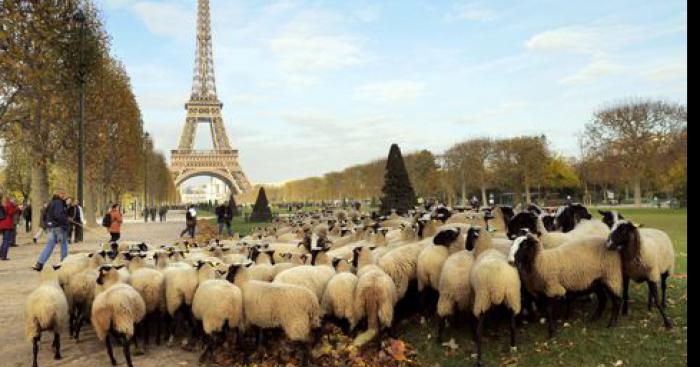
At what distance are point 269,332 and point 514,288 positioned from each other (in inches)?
151

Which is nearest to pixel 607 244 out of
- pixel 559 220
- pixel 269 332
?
pixel 559 220

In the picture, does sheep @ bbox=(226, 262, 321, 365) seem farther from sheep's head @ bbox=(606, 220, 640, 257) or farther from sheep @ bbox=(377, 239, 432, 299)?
sheep's head @ bbox=(606, 220, 640, 257)

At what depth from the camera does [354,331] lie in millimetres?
8617

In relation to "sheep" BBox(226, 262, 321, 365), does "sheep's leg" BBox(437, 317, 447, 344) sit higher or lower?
lower

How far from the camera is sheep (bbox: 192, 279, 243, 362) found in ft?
A: 27.1

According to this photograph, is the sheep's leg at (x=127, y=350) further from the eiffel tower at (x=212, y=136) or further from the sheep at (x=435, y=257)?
the eiffel tower at (x=212, y=136)

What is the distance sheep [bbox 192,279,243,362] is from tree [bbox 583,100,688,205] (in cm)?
4843

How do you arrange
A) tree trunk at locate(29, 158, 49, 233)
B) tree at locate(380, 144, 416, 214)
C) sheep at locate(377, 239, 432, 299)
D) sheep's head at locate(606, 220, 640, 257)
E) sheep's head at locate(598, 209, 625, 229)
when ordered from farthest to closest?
tree trunk at locate(29, 158, 49, 233)
tree at locate(380, 144, 416, 214)
sheep's head at locate(598, 209, 625, 229)
sheep at locate(377, 239, 432, 299)
sheep's head at locate(606, 220, 640, 257)

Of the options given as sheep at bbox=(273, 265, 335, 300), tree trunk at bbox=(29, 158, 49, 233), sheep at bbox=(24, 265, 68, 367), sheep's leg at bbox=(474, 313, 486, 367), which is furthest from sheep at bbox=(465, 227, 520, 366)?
tree trunk at bbox=(29, 158, 49, 233)

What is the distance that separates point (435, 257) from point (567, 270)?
203cm

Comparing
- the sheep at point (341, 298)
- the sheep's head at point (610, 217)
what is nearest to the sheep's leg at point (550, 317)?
the sheep's head at point (610, 217)

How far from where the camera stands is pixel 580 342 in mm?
7609

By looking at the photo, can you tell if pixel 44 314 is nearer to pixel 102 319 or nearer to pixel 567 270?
pixel 102 319

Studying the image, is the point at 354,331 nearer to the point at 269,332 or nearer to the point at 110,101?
the point at 269,332
